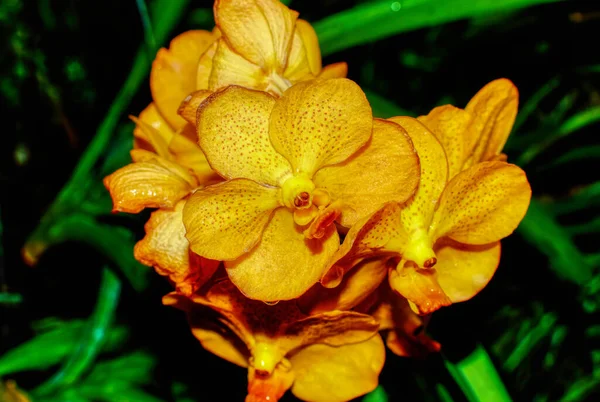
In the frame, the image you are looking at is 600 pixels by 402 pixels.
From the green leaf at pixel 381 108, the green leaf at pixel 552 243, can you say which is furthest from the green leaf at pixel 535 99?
the green leaf at pixel 381 108

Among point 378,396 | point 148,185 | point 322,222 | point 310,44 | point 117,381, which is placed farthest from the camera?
point 117,381

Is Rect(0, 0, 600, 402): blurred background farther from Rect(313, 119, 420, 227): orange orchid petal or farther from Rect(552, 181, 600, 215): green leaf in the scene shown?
Rect(313, 119, 420, 227): orange orchid petal

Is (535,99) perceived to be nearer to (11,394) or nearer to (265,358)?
(265,358)

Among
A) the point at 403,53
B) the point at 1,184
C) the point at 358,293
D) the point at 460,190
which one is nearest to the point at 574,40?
the point at 403,53

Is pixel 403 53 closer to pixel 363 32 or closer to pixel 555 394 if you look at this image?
pixel 363 32

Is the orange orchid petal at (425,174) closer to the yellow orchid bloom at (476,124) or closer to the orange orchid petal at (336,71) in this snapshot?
the yellow orchid bloom at (476,124)

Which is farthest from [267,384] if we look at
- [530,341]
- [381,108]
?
[530,341]
